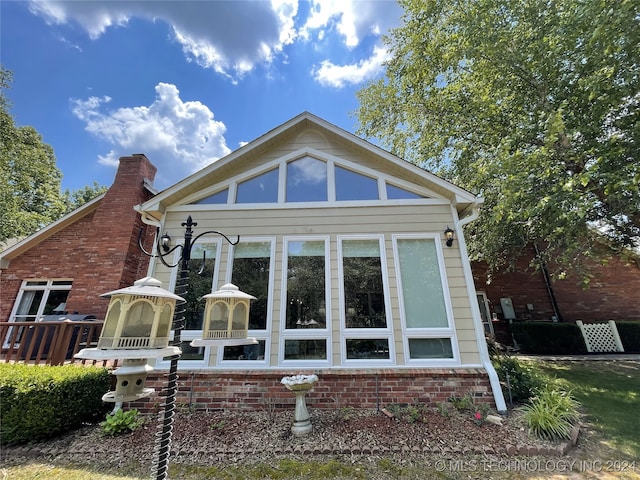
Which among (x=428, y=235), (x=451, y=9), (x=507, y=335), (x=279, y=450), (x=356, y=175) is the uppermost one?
(x=451, y=9)

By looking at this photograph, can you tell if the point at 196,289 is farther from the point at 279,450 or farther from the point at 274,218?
the point at 279,450

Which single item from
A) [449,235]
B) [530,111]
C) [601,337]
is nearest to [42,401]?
[449,235]

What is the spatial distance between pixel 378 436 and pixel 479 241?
23.1ft

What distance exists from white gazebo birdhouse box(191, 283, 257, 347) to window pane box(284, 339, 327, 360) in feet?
7.92

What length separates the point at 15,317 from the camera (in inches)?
317

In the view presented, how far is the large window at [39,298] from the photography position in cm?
813

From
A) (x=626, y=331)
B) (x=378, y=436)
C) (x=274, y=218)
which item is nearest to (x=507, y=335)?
(x=626, y=331)

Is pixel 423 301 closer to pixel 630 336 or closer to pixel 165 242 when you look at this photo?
pixel 165 242

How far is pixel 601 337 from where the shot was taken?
974 centimetres

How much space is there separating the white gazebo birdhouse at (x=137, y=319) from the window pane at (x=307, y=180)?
4.03 metres

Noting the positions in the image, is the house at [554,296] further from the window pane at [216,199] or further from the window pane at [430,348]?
the window pane at [216,199]

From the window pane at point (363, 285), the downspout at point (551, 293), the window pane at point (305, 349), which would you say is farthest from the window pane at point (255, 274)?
the downspout at point (551, 293)

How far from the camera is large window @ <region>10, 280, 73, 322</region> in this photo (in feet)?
26.7

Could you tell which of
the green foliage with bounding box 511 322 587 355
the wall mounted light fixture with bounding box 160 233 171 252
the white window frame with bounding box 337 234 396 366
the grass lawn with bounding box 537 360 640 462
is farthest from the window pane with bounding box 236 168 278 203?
the green foliage with bounding box 511 322 587 355
